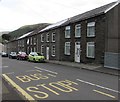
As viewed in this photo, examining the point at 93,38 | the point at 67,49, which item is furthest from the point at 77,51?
the point at 93,38

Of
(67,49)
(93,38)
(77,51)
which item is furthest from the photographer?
(67,49)

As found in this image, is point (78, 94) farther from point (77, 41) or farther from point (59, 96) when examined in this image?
point (77, 41)

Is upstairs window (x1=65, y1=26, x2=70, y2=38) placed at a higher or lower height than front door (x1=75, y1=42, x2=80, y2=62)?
higher

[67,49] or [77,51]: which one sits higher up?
[67,49]

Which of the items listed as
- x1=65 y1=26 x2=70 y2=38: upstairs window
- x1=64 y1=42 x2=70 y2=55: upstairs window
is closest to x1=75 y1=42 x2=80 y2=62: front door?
x1=64 y1=42 x2=70 y2=55: upstairs window

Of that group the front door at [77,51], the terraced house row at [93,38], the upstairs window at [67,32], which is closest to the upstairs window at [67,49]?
the terraced house row at [93,38]

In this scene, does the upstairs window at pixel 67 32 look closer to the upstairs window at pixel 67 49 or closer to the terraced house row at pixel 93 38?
the terraced house row at pixel 93 38

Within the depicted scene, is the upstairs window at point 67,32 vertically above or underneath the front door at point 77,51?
above

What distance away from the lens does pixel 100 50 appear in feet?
80.4

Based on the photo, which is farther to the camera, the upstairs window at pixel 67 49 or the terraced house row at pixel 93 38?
the upstairs window at pixel 67 49

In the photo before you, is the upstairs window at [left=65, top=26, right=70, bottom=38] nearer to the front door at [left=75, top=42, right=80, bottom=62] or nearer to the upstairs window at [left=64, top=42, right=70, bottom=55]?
the upstairs window at [left=64, top=42, right=70, bottom=55]

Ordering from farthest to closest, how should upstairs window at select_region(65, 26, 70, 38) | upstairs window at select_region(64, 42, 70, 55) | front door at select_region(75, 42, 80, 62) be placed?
upstairs window at select_region(65, 26, 70, 38) → upstairs window at select_region(64, 42, 70, 55) → front door at select_region(75, 42, 80, 62)

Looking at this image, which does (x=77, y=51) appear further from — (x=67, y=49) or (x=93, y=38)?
(x=93, y=38)

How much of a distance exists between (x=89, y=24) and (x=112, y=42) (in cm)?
391
